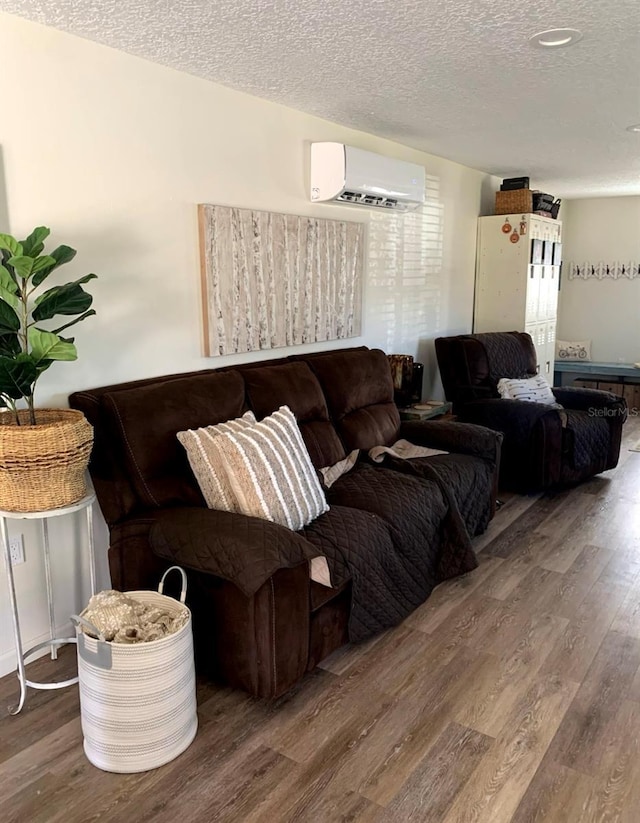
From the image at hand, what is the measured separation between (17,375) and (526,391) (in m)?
3.38

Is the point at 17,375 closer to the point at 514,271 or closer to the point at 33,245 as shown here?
the point at 33,245

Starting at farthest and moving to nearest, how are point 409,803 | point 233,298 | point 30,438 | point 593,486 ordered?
point 593,486
point 233,298
point 30,438
point 409,803

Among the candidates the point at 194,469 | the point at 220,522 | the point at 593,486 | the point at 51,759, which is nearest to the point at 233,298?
the point at 194,469

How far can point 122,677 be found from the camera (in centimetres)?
176

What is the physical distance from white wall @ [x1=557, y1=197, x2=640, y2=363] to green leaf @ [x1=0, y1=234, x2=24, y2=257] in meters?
6.31

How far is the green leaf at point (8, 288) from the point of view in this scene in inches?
73.2

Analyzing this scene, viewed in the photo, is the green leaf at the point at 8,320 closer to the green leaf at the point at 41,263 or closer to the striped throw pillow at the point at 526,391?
the green leaf at the point at 41,263

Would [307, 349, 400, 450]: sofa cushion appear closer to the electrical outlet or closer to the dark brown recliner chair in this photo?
the dark brown recliner chair

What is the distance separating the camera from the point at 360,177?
341 cm

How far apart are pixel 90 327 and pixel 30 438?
0.69 metres

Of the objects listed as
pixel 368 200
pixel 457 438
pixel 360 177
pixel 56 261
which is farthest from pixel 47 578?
pixel 368 200

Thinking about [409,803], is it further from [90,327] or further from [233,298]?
[233,298]

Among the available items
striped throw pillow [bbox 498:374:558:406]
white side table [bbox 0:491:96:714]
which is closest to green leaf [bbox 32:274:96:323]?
white side table [bbox 0:491:96:714]

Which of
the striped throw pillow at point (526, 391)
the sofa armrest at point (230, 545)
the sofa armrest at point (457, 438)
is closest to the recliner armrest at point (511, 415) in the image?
the striped throw pillow at point (526, 391)
